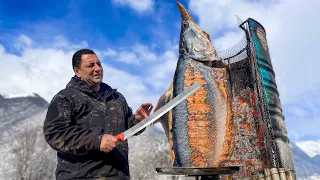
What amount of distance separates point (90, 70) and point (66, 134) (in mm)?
614

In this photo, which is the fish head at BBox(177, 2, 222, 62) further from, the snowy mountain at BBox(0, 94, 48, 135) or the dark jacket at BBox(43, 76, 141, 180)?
the snowy mountain at BBox(0, 94, 48, 135)

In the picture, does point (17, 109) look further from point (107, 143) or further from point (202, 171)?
point (202, 171)

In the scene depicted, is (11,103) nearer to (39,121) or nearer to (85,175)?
(39,121)

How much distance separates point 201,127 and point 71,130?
13.1 feet

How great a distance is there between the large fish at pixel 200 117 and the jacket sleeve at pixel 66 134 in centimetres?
384

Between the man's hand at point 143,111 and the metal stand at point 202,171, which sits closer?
the metal stand at point 202,171

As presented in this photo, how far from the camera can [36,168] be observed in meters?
27.1

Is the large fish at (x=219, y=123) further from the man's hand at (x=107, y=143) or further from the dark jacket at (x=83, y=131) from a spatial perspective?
the man's hand at (x=107, y=143)

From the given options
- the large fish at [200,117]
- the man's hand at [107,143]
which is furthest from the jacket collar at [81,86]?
the large fish at [200,117]

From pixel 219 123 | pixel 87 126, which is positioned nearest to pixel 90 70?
pixel 87 126

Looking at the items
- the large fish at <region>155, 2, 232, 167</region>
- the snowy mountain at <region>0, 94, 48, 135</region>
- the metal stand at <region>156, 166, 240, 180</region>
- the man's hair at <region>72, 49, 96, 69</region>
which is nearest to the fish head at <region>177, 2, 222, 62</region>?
the large fish at <region>155, 2, 232, 167</region>

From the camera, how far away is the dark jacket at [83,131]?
228cm

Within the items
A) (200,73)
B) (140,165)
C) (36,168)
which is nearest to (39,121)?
(36,168)

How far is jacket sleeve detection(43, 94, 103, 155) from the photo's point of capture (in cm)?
226
